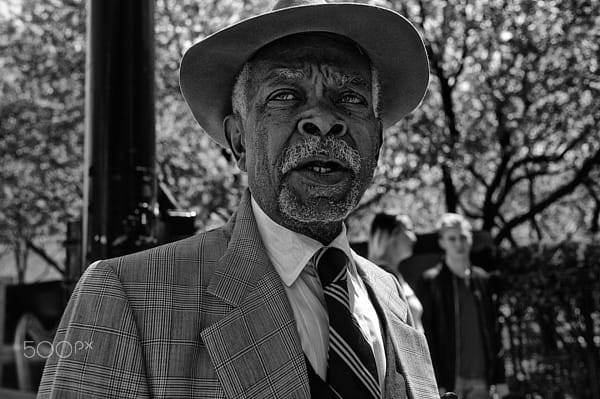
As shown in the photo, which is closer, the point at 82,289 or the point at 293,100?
the point at 82,289

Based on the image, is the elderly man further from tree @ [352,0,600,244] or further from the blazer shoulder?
tree @ [352,0,600,244]

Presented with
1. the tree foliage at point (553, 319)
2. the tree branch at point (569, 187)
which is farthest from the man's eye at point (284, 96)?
the tree branch at point (569, 187)

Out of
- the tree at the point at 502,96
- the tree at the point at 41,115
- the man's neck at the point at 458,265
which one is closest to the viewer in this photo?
the man's neck at the point at 458,265

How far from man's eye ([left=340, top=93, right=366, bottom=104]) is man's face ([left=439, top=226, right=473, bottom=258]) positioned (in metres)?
3.92

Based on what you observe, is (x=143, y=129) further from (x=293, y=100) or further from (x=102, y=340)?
(x=102, y=340)

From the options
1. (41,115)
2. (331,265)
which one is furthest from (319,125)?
(41,115)

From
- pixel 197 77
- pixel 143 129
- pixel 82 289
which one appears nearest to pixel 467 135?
pixel 143 129

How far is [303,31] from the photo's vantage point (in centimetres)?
208

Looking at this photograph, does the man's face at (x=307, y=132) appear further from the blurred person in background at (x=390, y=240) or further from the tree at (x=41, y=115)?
the tree at (x=41, y=115)

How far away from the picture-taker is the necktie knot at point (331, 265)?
6.52 ft

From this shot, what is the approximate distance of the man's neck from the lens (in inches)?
229

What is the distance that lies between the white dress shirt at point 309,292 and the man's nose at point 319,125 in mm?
287

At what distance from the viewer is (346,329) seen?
1.85 m

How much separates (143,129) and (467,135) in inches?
340
